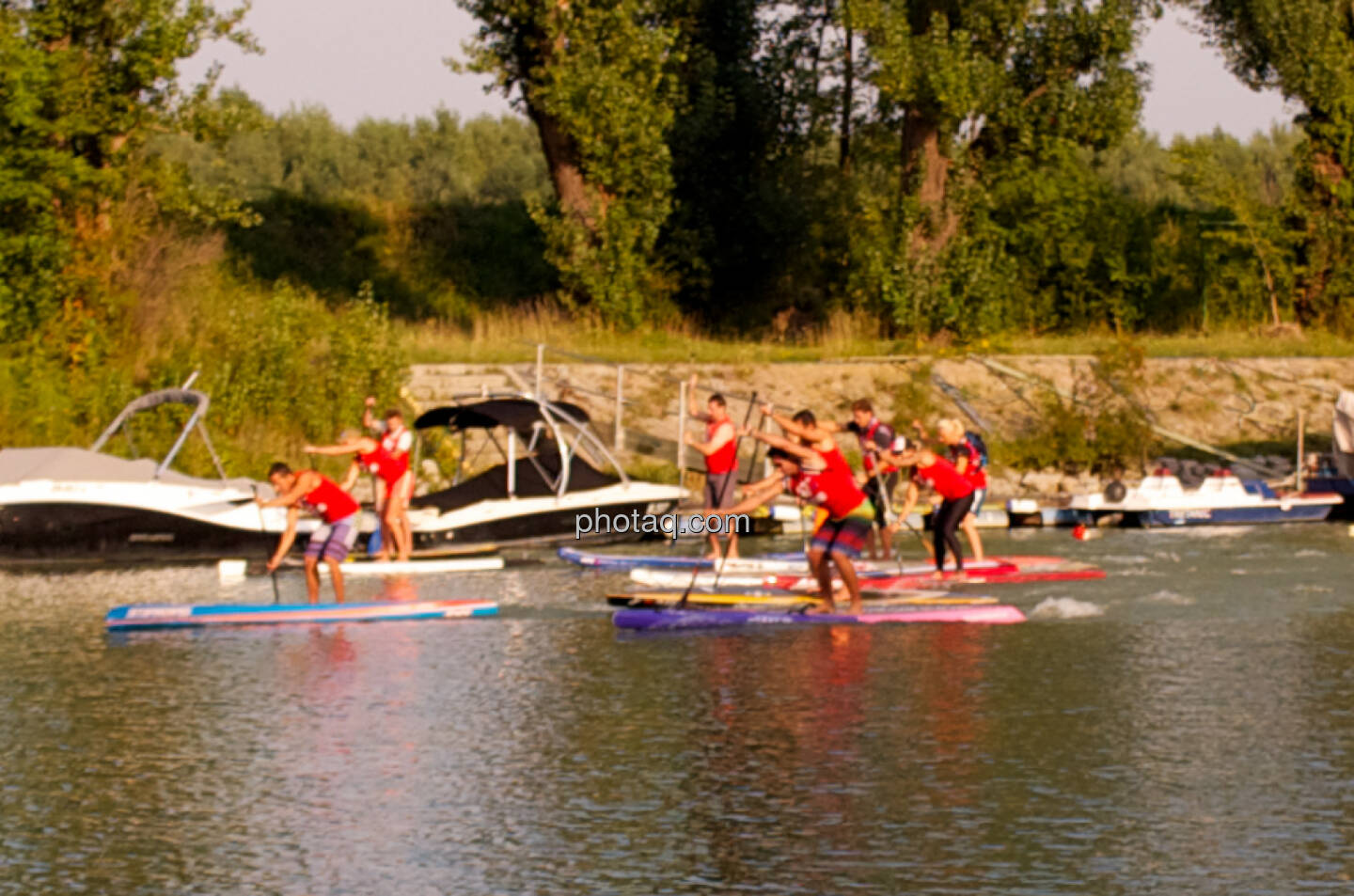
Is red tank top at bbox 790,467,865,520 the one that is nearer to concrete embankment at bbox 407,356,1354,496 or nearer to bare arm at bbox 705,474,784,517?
bare arm at bbox 705,474,784,517

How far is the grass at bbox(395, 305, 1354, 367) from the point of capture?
35.3 metres

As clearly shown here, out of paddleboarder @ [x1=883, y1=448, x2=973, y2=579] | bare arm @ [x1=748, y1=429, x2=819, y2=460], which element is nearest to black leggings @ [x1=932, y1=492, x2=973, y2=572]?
paddleboarder @ [x1=883, y1=448, x2=973, y2=579]

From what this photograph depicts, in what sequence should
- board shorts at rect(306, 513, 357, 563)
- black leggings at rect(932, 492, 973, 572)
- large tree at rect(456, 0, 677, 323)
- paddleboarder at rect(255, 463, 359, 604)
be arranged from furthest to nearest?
large tree at rect(456, 0, 677, 323), black leggings at rect(932, 492, 973, 572), board shorts at rect(306, 513, 357, 563), paddleboarder at rect(255, 463, 359, 604)

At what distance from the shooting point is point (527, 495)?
2480 cm

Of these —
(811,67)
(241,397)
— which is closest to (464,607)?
(241,397)

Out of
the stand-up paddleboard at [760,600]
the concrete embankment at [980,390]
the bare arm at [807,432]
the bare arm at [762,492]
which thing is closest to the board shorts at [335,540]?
the stand-up paddleboard at [760,600]

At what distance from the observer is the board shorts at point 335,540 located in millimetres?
17953

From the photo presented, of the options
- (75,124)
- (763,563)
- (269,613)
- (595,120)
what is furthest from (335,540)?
(595,120)

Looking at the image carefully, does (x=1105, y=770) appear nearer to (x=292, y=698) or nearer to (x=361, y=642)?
(x=292, y=698)

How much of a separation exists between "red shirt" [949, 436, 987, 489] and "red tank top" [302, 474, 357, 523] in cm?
664

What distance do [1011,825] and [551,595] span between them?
33.7 ft

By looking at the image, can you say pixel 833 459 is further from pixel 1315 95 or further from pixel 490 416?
pixel 1315 95

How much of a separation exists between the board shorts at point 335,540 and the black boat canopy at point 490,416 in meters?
6.18

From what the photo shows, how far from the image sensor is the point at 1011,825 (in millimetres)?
9766
